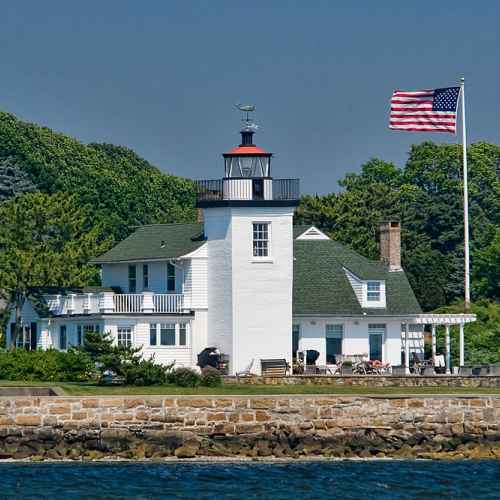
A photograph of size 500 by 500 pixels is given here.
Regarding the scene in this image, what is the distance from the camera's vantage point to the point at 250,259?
65.3 meters

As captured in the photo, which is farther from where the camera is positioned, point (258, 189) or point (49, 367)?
point (258, 189)

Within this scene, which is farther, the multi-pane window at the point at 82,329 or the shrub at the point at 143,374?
the multi-pane window at the point at 82,329

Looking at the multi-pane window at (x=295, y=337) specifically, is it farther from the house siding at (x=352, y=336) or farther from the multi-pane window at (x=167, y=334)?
the multi-pane window at (x=167, y=334)

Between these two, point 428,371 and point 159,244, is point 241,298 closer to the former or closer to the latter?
point 159,244

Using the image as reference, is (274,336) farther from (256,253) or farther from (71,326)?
(71,326)

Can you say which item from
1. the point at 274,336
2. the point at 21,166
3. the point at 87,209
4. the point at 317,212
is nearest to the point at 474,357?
the point at 274,336

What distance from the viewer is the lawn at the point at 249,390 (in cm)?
5472

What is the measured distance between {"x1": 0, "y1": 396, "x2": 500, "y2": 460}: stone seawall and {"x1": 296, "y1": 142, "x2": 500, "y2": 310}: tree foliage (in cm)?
3310

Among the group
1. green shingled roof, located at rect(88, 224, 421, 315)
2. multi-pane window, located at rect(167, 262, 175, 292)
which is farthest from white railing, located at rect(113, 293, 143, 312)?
green shingled roof, located at rect(88, 224, 421, 315)

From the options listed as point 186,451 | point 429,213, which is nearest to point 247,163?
point 186,451

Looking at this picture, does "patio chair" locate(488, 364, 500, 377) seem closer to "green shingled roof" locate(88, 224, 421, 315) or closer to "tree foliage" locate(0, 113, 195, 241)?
"green shingled roof" locate(88, 224, 421, 315)

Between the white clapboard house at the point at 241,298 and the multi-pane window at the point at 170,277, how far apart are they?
0.16 ft

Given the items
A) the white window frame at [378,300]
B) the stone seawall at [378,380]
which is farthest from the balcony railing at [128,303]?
the white window frame at [378,300]

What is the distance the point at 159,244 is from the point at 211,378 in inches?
527
